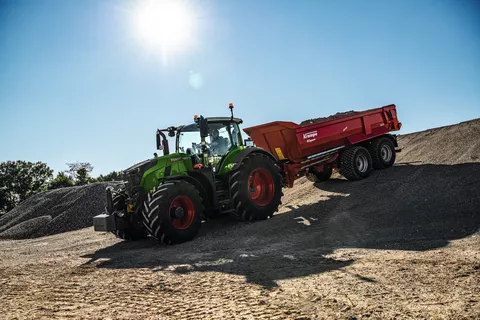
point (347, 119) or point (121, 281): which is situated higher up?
point (347, 119)

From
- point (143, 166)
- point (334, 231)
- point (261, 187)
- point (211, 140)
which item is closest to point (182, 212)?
point (143, 166)

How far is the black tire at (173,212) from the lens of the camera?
650 cm

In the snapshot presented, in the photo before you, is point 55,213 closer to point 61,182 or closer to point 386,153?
point 386,153

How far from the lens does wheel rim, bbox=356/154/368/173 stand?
10.4m

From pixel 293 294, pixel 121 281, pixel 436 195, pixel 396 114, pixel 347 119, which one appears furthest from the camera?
pixel 396 114

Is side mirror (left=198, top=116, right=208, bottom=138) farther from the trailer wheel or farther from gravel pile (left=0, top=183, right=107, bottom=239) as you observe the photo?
gravel pile (left=0, top=183, right=107, bottom=239)

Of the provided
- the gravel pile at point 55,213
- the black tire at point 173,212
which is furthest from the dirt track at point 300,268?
the gravel pile at point 55,213

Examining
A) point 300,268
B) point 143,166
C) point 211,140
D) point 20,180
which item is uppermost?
point 20,180

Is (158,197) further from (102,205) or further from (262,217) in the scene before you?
(102,205)

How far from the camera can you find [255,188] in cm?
849

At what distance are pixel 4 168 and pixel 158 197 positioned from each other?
43784mm

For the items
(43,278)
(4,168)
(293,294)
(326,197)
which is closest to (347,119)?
(326,197)

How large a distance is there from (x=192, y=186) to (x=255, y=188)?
1.96 m

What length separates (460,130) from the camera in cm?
1386
